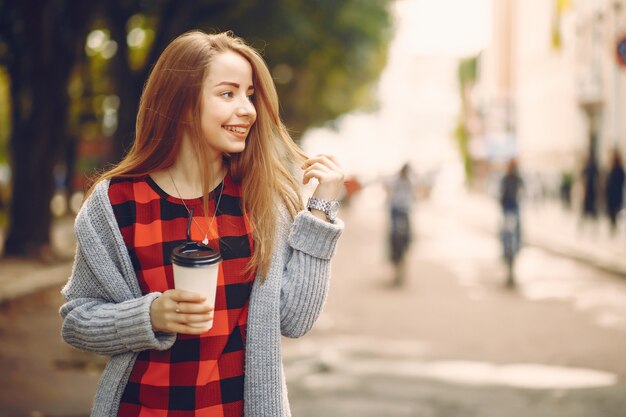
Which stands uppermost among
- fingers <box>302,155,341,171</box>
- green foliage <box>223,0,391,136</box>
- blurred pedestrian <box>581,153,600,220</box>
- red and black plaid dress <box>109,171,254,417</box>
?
green foliage <box>223,0,391,136</box>

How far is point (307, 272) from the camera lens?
2.26 m

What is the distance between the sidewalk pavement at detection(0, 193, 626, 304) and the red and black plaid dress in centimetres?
955

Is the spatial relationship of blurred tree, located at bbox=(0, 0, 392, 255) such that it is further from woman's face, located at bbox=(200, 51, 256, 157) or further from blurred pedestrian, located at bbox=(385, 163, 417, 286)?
woman's face, located at bbox=(200, 51, 256, 157)

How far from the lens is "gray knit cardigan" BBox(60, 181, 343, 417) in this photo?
7.07 ft

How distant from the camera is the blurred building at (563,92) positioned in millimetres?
30125

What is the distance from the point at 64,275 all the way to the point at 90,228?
1228 centimetres

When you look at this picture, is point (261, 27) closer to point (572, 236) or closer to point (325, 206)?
point (572, 236)

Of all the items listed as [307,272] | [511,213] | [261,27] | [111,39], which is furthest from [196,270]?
[111,39]

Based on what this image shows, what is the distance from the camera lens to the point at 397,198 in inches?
515

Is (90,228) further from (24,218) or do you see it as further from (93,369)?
(24,218)

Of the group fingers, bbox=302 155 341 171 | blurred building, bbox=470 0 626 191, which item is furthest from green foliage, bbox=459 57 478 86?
fingers, bbox=302 155 341 171

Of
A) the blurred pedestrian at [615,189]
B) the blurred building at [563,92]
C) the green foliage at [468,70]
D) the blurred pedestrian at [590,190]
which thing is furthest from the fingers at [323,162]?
the green foliage at [468,70]

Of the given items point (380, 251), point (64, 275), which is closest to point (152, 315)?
point (64, 275)

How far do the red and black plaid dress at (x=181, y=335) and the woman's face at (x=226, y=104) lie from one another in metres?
0.18
